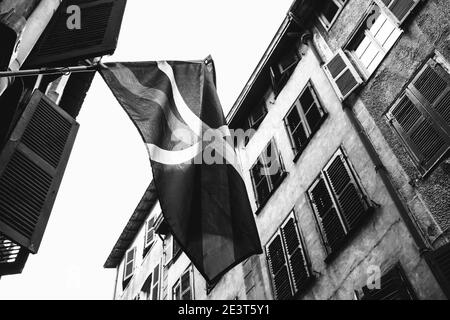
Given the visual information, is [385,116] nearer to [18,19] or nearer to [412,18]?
[412,18]

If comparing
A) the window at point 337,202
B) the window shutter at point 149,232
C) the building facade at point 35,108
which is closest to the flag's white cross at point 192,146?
the building facade at point 35,108

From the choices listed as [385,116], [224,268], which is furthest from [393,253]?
[224,268]

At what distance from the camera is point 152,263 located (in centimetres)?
1748

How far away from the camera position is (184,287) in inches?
545

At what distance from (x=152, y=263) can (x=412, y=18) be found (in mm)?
13780

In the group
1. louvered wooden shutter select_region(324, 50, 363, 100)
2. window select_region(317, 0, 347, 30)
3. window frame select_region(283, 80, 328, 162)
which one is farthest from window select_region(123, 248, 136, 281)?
window select_region(317, 0, 347, 30)

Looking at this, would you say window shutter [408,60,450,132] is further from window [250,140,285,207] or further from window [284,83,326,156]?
window [250,140,285,207]

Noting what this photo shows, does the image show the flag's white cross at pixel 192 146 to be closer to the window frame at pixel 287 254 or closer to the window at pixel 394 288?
the window at pixel 394 288

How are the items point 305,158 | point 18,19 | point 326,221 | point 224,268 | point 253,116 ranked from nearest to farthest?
point 224,268, point 18,19, point 326,221, point 305,158, point 253,116

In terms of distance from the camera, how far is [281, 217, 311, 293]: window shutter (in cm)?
832

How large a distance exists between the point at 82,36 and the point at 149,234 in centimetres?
1320

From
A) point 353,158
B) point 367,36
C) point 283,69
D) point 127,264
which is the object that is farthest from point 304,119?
point 127,264

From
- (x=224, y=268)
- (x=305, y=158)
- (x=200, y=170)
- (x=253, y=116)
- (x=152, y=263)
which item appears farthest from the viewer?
(x=152, y=263)

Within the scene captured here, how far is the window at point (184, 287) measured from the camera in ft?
44.1
